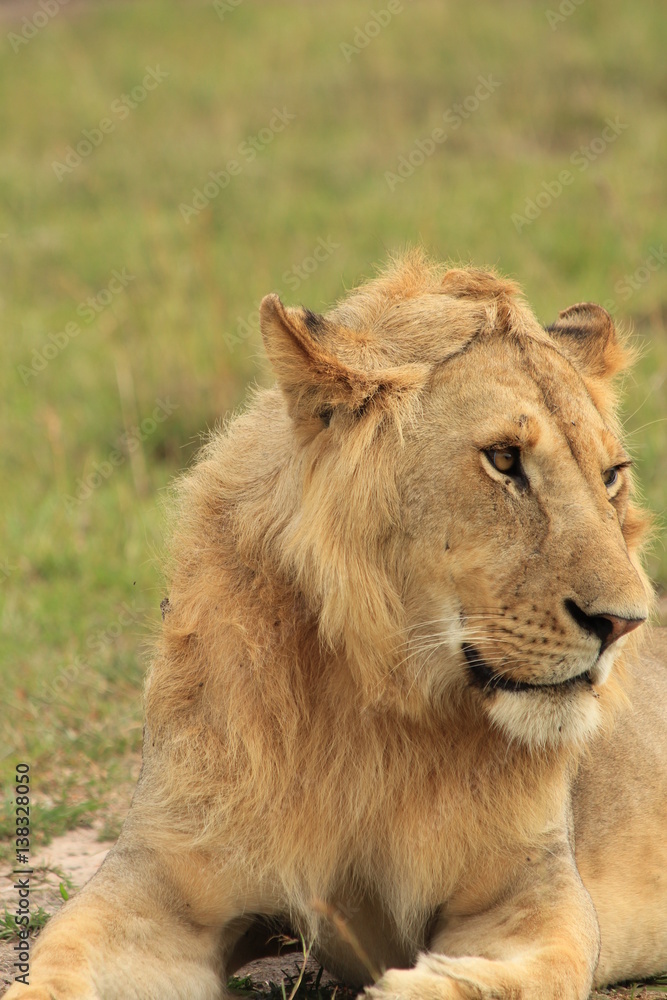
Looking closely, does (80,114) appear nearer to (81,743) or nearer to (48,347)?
(48,347)

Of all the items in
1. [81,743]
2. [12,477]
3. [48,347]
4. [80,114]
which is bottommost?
[81,743]

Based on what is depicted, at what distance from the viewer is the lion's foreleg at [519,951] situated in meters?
2.29

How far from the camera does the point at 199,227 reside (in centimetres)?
1048

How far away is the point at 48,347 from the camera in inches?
336

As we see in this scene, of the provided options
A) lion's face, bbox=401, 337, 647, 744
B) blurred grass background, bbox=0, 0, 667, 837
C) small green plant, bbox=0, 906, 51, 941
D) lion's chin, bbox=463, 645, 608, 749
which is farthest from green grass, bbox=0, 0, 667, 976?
lion's chin, bbox=463, 645, 608, 749

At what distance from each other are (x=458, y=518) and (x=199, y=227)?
332 inches

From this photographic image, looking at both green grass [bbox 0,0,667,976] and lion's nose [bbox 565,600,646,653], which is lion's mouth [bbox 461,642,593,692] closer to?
lion's nose [bbox 565,600,646,653]

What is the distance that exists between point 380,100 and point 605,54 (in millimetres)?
2137

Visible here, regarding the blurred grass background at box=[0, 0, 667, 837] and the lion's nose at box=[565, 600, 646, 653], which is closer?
the lion's nose at box=[565, 600, 646, 653]

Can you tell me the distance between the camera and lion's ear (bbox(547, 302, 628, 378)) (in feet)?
9.48

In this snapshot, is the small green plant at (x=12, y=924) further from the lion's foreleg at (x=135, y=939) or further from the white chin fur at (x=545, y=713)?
the white chin fur at (x=545, y=713)

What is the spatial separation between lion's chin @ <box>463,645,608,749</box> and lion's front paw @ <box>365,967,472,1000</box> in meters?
0.44

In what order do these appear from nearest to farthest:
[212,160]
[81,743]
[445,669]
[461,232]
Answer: [445,669] < [81,743] < [461,232] < [212,160]

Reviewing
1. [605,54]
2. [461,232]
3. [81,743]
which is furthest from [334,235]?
[81,743]
